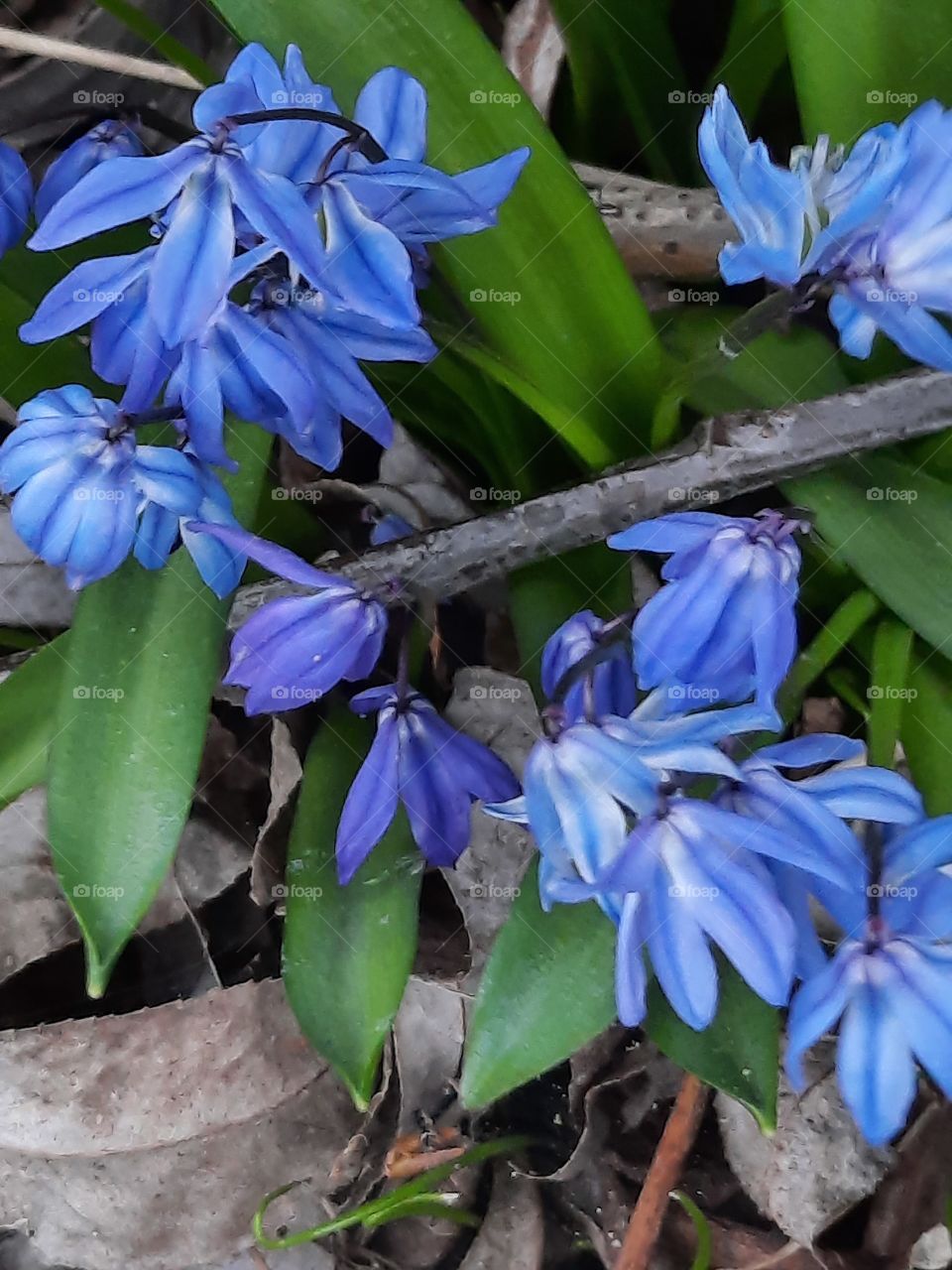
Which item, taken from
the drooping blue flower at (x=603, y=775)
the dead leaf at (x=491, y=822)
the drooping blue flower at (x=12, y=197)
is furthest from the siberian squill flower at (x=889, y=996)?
the drooping blue flower at (x=12, y=197)

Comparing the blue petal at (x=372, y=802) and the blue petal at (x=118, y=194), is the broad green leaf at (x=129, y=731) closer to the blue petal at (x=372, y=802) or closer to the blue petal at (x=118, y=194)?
the blue petal at (x=372, y=802)

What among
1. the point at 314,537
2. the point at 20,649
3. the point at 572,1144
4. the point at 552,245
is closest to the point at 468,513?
the point at 314,537

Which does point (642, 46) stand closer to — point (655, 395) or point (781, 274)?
point (655, 395)

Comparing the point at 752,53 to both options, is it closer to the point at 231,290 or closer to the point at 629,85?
the point at 629,85

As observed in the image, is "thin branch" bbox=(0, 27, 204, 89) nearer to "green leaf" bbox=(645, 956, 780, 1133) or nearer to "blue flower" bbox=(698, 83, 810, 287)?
"blue flower" bbox=(698, 83, 810, 287)

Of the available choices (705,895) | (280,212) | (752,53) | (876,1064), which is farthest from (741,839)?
(752,53)

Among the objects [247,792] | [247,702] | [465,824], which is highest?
[247,702]
